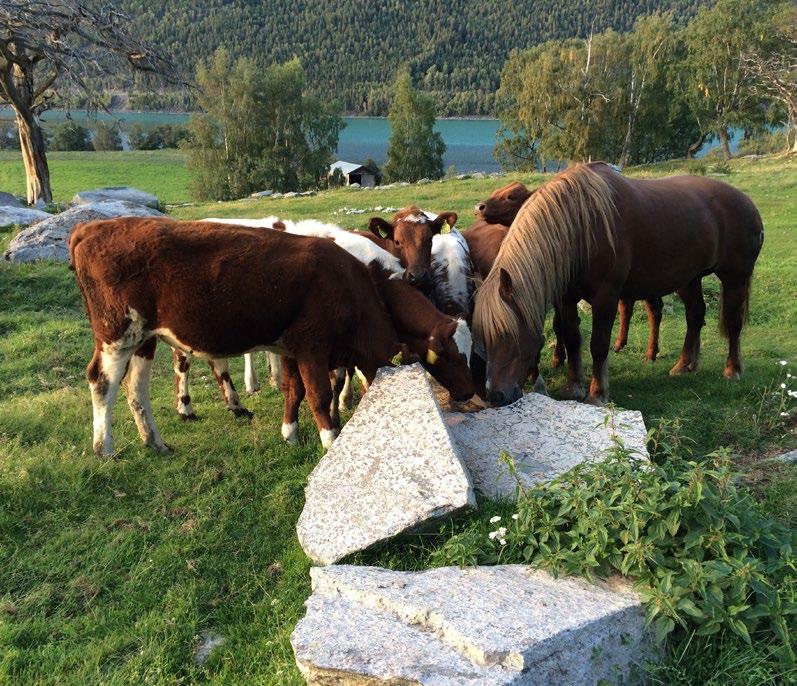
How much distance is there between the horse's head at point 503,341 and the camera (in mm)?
6336

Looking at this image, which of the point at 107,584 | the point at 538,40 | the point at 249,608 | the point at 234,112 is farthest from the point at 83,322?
the point at 538,40

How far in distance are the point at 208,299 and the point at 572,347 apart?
385 centimetres

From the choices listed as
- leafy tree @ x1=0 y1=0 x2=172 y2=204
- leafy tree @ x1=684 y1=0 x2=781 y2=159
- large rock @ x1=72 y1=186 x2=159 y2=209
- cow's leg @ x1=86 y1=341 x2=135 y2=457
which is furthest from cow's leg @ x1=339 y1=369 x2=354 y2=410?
leafy tree @ x1=684 y1=0 x2=781 y2=159

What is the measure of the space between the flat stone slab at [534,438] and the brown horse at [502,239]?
1.90 m

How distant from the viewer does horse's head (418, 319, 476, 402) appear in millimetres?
6438

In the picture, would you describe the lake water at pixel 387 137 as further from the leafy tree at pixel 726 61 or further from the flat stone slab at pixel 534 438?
the flat stone slab at pixel 534 438

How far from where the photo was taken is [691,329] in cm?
845

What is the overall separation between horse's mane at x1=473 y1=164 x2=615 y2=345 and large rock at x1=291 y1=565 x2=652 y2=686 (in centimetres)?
313

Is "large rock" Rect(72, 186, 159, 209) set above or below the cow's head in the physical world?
below

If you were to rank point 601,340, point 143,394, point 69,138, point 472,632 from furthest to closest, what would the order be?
point 69,138
point 601,340
point 143,394
point 472,632

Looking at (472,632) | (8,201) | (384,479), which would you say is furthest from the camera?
(8,201)

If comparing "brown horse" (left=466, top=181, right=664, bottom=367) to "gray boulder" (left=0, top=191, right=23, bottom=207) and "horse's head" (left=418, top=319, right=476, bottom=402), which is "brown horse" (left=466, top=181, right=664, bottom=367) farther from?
"gray boulder" (left=0, top=191, right=23, bottom=207)

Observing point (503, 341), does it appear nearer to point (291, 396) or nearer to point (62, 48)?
point (291, 396)

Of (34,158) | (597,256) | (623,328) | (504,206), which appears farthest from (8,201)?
(597,256)
